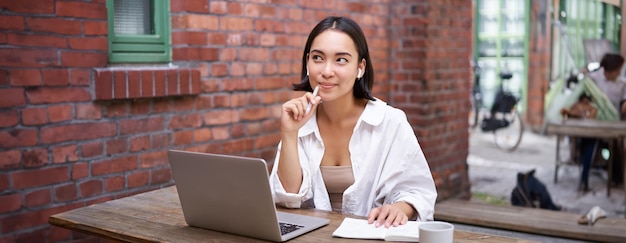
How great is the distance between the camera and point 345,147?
8.01 ft

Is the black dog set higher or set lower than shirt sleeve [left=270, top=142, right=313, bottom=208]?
lower

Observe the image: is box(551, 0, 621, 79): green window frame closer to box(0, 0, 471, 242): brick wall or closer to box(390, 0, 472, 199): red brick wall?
box(390, 0, 472, 199): red brick wall

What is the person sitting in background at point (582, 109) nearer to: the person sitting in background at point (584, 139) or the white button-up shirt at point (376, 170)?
the person sitting in background at point (584, 139)

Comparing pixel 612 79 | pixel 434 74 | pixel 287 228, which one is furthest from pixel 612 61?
pixel 287 228

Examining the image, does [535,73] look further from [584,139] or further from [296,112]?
[296,112]

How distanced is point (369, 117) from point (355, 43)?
0.26 meters

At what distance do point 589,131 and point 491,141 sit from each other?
12.5ft

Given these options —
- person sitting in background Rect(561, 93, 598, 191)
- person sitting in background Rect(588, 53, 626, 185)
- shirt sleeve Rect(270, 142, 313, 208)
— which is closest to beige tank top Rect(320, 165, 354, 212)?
shirt sleeve Rect(270, 142, 313, 208)

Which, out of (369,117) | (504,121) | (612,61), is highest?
(612,61)

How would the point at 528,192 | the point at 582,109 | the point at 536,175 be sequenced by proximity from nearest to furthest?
the point at 528,192 < the point at 582,109 < the point at 536,175

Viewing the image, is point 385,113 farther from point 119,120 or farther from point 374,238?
point 119,120

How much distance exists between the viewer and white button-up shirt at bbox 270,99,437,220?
230 centimetres

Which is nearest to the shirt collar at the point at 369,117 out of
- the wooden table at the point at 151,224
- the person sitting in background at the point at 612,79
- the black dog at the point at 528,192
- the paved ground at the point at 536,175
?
the wooden table at the point at 151,224

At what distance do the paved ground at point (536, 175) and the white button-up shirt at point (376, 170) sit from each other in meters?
1.97
